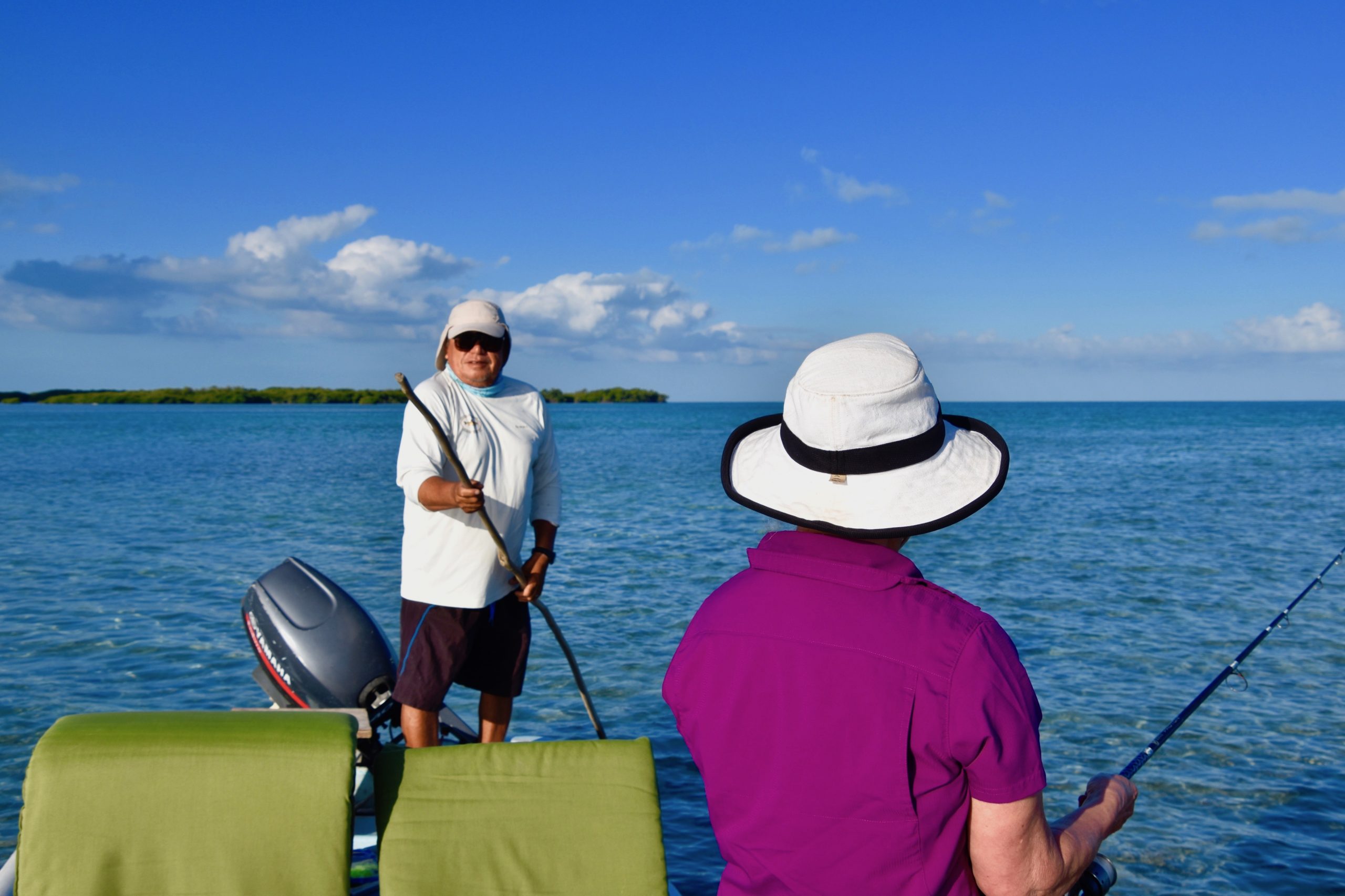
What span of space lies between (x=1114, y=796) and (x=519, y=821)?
1479 millimetres

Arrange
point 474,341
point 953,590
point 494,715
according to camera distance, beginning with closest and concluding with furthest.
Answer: point 474,341 → point 494,715 → point 953,590

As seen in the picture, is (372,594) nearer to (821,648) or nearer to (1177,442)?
(821,648)

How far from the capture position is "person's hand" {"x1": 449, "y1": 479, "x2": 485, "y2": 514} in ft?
11.5

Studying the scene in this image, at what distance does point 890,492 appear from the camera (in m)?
1.47

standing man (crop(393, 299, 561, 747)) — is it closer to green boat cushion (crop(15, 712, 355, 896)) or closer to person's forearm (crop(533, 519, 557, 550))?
person's forearm (crop(533, 519, 557, 550))

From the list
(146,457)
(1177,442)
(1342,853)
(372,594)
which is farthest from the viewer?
(1177,442)

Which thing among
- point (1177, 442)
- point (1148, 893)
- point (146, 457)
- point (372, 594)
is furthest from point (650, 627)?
point (1177, 442)

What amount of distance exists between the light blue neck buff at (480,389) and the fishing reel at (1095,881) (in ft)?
8.93

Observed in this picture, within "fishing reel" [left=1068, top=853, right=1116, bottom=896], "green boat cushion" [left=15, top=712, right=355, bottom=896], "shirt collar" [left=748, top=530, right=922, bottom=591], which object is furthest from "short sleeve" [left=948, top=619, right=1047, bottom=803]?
"green boat cushion" [left=15, top=712, right=355, bottom=896]

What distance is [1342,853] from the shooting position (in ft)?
16.2

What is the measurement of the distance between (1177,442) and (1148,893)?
168ft

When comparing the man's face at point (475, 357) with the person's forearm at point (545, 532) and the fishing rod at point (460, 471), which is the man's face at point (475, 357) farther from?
the person's forearm at point (545, 532)

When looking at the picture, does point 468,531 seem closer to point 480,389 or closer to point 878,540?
point 480,389

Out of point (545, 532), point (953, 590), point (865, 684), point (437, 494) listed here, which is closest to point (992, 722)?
point (865, 684)
